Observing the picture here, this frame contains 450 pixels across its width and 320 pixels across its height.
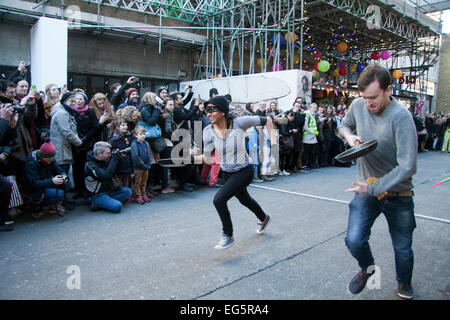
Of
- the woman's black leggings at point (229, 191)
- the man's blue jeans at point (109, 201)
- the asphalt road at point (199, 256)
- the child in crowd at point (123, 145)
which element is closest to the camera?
the asphalt road at point (199, 256)

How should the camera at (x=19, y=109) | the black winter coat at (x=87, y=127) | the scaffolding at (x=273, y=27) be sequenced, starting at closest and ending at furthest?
the camera at (x=19, y=109) → the black winter coat at (x=87, y=127) → the scaffolding at (x=273, y=27)

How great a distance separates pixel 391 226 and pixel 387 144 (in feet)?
2.28

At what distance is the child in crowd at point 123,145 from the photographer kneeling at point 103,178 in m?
0.23

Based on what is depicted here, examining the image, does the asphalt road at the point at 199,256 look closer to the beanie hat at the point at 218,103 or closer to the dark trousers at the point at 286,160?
the beanie hat at the point at 218,103

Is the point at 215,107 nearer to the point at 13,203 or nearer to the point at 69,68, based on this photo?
the point at 13,203

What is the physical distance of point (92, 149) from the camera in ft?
20.1

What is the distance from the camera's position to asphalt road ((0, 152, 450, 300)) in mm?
2963

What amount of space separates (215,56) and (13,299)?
47.2 ft

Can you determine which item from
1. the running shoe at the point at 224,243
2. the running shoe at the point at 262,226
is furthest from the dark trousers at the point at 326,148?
the running shoe at the point at 224,243

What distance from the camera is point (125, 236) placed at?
431cm

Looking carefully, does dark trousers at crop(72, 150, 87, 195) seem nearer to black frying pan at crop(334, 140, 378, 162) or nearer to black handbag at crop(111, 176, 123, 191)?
black handbag at crop(111, 176, 123, 191)

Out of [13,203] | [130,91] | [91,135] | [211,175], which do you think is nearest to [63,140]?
[91,135]

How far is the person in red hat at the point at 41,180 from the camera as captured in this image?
4879 millimetres

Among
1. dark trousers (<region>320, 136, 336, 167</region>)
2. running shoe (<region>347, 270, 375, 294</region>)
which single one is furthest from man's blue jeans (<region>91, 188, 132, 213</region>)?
dark trousers (<region>320, 136, 336, 167</region>)
